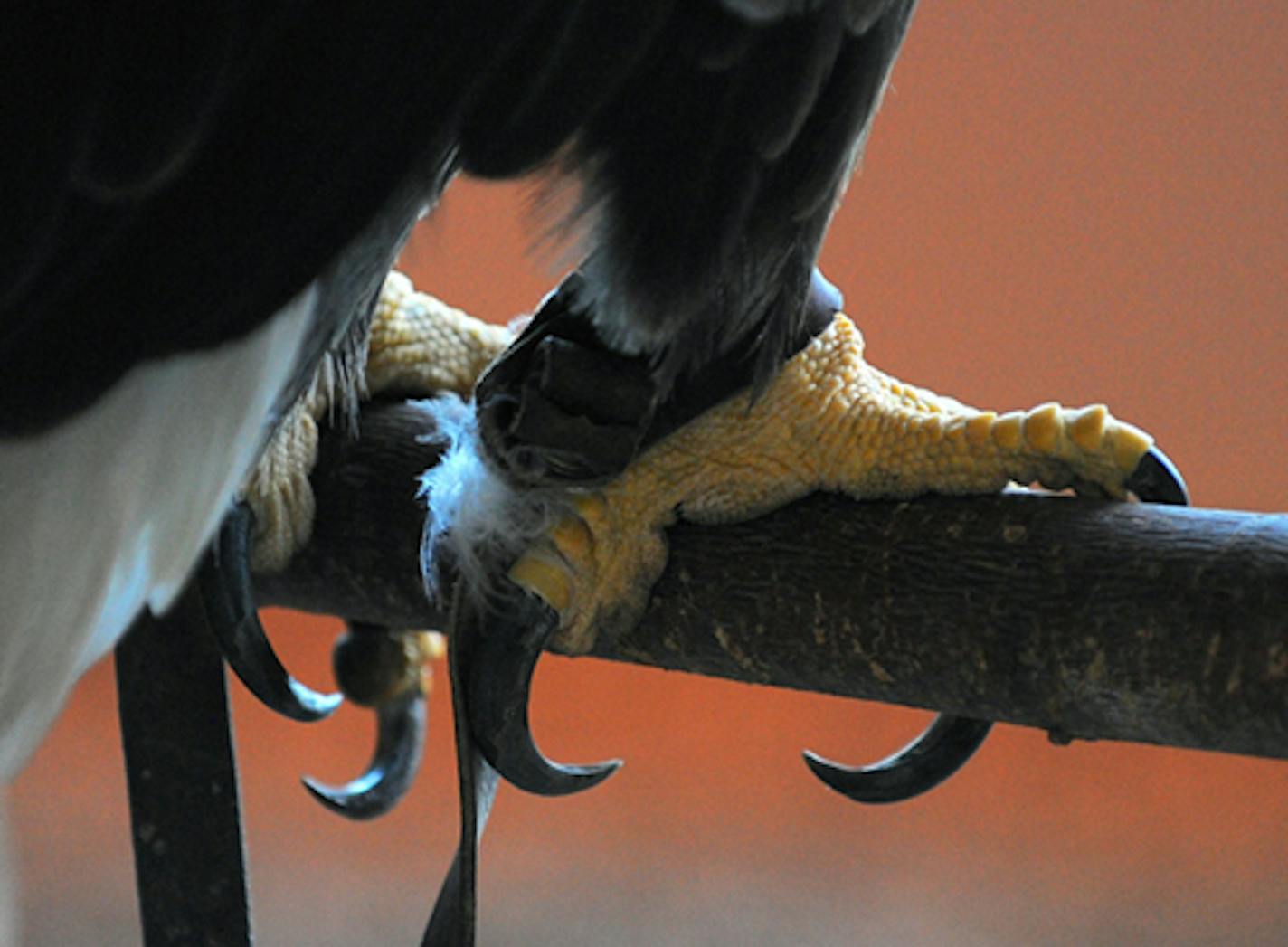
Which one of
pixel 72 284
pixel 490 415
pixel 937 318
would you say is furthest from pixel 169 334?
pixel 937 318

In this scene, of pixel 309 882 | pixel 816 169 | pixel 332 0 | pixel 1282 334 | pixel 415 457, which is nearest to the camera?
pixel 332 0

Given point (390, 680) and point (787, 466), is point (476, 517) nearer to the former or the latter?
point (787, 466)

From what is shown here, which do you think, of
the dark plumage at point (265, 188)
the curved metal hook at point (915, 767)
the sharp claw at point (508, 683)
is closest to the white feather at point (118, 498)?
the dark plumage at point (265, 188)

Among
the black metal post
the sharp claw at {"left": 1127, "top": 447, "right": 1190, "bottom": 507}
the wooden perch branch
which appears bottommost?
the black metal post

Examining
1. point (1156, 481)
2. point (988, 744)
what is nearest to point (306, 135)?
point (1156, 481)

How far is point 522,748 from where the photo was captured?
0.50 metres

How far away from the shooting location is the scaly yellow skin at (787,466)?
489 mm

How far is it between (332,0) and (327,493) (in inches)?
10.8

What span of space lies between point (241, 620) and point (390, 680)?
18 cm

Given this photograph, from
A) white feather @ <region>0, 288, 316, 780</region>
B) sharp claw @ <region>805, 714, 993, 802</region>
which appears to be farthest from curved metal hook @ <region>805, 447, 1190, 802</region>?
white feather @ <region>0, 288, 316, 780</region>

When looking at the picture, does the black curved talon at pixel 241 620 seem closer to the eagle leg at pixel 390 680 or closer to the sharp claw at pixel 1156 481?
the eagle leg at pixel 390 680

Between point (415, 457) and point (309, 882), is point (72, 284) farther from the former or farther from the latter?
point (309, 882)

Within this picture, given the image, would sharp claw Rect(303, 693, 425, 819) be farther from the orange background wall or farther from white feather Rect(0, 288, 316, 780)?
the orange background wall

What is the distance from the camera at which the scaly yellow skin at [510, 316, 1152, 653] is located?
489mm
